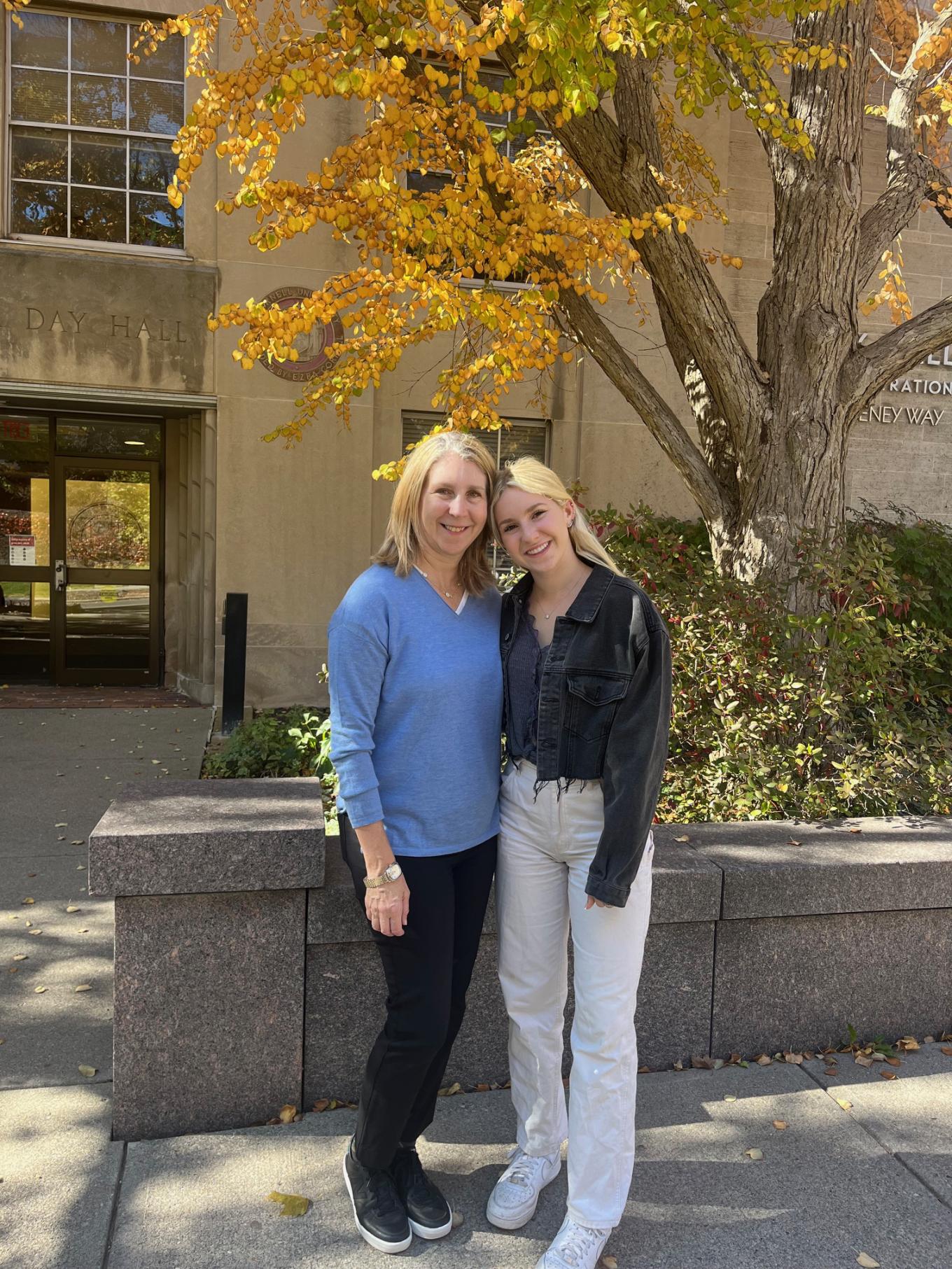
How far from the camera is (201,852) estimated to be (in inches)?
113

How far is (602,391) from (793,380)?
5222 mm

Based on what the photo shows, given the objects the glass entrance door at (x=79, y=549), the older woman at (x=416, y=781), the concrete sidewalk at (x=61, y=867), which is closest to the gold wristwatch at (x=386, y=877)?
the older woman at (x=416, y=781)

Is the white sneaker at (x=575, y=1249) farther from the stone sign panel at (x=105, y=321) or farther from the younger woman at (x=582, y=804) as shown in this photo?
the stone sign panel at (x=105, y=321)

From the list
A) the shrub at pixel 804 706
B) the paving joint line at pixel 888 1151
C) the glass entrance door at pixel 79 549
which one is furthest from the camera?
the glass entrance door at pixel 79 549

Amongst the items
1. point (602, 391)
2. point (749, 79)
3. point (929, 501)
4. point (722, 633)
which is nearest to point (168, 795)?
point (722, 633)

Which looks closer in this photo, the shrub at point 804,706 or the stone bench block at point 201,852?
the stone bench block at point 201,852

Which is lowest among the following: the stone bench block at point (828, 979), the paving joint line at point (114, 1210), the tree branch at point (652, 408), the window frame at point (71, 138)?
the paving joint line at point (114, 1210)

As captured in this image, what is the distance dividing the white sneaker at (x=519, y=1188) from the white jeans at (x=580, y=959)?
0.69ft

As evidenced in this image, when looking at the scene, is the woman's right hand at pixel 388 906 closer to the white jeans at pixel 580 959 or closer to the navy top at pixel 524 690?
the white jeans at pixel 580 959

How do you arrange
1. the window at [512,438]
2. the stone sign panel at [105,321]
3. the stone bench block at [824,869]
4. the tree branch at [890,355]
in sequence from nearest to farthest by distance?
the stone bench block at [824,869]
the tree branch at [890,355]
the stone sign panel at [105,321]
the window at [512,438]

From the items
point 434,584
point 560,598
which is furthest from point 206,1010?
point 560,598

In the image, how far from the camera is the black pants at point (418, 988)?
243 centimetres

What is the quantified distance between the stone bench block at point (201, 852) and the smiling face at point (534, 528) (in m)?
1.07

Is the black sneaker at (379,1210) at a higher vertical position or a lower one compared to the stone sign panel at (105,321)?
lower
